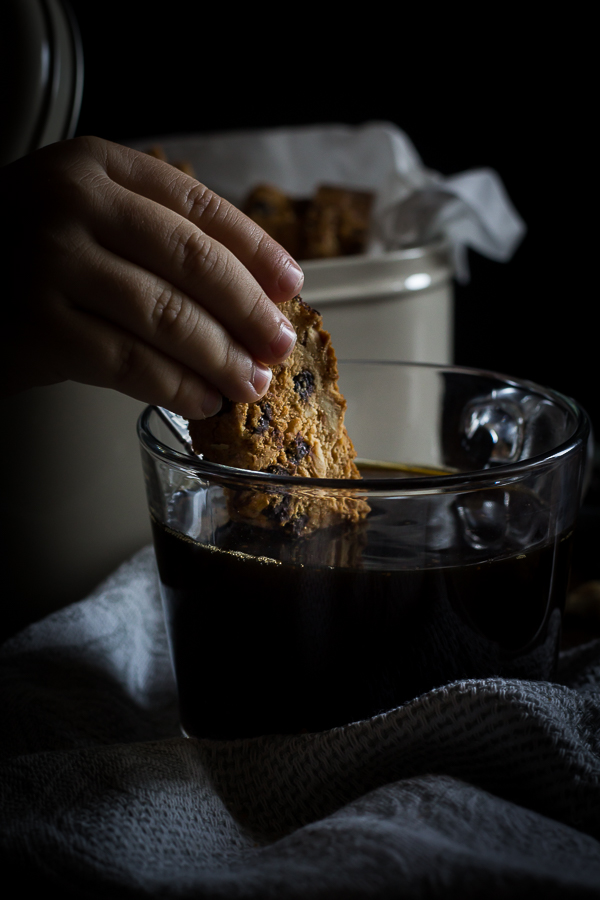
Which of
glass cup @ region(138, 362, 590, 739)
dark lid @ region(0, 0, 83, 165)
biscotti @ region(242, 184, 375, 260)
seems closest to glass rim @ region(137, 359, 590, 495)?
glass cup @ region(138, 362, 590, 739)

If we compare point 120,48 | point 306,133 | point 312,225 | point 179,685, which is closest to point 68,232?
point 179,685

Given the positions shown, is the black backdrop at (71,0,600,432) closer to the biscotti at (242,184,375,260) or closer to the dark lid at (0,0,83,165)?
the biscotti at (242,184,375,260)

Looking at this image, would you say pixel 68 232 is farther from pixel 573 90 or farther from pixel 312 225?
pixel 573 90

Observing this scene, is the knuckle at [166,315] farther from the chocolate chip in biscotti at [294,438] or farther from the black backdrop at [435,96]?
the black backdrop at [435,96]

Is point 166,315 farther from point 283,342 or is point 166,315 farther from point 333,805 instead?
point 333,805

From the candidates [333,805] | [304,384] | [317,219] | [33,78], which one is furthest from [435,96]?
[333,805]
